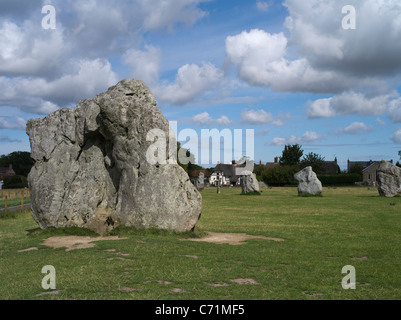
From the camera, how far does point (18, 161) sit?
11925cm

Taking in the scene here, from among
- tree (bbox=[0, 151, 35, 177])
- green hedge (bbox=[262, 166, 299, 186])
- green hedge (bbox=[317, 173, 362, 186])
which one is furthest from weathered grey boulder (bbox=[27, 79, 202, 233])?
tree (bbox=[0, 151, 35, 177])

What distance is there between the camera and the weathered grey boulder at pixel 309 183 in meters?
41.0

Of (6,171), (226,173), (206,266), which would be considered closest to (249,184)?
(206,266)

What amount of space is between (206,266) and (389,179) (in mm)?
32505

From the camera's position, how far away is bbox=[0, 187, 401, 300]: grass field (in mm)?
7316

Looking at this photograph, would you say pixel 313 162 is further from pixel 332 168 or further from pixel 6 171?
pixel 6 171

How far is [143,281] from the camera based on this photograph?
799 cm

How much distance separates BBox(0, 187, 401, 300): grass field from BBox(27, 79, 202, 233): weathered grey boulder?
2.22 feet

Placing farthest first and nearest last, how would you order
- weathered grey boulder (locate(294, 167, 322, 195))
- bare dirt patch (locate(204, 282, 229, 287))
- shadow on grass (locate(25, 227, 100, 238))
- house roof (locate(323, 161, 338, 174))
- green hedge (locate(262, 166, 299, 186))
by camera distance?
house roof (locate(323, 161, 338, 174)), green hedge (locate(262, 166, 299, 186)), weathered grey boulder (locate(294, 167, 322, 195)), shadow on grass (locate(25, 227, 100, 238)), bare dirt patch (locate(204, 282, 229, 287))

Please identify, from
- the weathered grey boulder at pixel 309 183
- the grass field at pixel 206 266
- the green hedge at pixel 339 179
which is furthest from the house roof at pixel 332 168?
the grass field at pixel 206 266

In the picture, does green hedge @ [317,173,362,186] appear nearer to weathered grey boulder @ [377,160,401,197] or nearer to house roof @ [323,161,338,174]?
house roof @ [323,161,338,174]

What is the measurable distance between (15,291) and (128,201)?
21.9 ft

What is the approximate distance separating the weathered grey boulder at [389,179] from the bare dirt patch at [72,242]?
30657 mm
